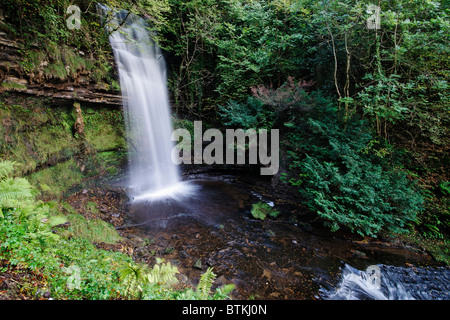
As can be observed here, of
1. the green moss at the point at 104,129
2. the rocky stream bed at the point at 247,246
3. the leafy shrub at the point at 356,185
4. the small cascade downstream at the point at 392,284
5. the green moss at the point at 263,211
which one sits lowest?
the small cascade downstream at the point at 392,284

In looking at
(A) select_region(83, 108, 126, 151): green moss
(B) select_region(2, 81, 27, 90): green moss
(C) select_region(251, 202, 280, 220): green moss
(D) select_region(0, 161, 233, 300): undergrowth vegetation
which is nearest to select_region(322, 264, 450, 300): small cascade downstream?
(C) select_region(251, 202, 280, 220): green moss

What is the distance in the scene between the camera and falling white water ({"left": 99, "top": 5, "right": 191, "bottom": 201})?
7.87 meters

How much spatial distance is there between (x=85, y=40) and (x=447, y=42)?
10.9 meters

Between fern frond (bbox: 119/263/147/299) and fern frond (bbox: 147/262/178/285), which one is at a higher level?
fern frond (bbox: 119/263/147/299)

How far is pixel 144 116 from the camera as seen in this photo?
28.0ft

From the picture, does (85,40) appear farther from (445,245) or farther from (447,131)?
(445,245)

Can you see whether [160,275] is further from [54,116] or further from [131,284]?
[54,116]

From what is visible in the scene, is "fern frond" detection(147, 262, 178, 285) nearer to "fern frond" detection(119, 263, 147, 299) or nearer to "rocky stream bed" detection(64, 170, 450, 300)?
"fern frond" detection(119, 263, 147, 299)

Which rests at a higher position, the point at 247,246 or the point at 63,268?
the point at 63,268

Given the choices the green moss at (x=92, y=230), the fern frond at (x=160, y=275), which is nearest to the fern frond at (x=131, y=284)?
the fern frond at (x=160, y=275)

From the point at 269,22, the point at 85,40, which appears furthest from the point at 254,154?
the point at 85,40

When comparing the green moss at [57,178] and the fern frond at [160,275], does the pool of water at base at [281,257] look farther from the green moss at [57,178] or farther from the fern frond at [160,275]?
the green moss at [57,178]

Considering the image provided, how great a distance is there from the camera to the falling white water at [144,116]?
787 cm

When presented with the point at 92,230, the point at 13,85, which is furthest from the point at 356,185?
the point at 13,85
